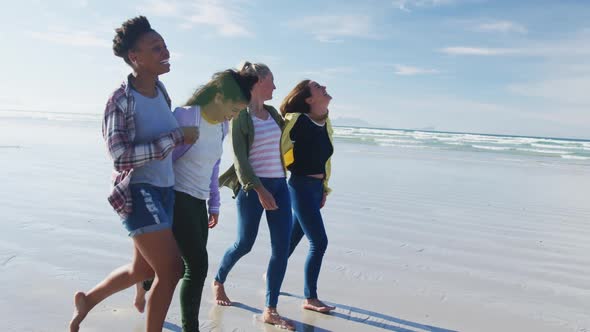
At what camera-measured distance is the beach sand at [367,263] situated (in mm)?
3832

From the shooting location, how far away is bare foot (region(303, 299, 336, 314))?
3.93m

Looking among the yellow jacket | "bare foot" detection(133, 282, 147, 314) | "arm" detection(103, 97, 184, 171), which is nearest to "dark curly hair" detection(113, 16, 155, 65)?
"arm" detection(103, 97, 184, 171)

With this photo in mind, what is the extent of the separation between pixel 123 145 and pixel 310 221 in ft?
6.15

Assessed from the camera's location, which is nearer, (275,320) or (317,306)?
(275,320)

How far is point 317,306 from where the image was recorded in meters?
3.95

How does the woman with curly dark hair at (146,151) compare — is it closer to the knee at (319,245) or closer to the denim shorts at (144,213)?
the denim shorts at (144,213)

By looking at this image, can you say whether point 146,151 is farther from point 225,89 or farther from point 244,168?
point 244,168

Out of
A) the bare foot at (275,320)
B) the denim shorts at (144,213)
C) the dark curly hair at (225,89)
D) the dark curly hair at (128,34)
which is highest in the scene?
the dark curly hair at (128,34)

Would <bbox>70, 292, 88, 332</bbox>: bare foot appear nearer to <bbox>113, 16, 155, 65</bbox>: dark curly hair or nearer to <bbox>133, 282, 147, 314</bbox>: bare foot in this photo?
<bbox>133, 282, 147, 314</bbox>: bare foot

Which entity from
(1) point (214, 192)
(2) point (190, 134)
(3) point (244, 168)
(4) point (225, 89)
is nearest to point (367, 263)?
(3) point (244, 168)

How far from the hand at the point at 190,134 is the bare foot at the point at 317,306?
1842mm

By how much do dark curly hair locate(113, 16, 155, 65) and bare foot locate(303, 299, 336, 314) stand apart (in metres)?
2.32

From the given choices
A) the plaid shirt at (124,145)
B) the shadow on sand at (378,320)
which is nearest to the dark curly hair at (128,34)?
the plaid shirt at (124,145)

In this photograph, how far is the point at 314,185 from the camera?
4.10 metres
